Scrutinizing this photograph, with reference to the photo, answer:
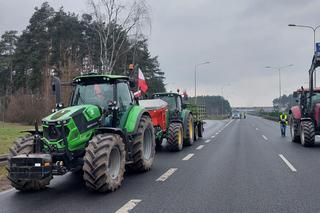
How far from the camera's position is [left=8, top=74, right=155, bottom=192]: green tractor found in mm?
8055

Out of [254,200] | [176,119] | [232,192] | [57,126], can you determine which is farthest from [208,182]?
[176,119]

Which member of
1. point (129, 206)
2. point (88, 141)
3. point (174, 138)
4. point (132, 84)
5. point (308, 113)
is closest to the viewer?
point (129, 206)

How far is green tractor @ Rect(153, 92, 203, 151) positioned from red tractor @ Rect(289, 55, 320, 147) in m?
4.76

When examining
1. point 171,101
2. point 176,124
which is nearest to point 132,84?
point 176,124

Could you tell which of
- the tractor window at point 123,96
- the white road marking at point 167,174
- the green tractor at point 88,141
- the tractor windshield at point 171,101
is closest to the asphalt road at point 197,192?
the white road marking at point 167,174

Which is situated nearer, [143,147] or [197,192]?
[197,192]

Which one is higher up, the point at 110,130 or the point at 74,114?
the point at 74,114

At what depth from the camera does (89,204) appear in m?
7.55

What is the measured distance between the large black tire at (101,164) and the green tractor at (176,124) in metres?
7.74

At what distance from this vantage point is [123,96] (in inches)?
412

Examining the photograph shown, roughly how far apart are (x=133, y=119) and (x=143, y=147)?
1.03m

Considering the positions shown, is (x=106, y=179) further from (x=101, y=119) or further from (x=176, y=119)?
(x=176, y=119)

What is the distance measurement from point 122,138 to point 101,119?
0.62m

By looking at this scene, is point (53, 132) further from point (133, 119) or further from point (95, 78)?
point (133, 119)
